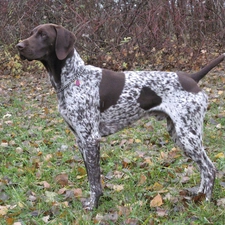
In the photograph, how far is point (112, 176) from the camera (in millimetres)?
4516

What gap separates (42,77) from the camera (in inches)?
481

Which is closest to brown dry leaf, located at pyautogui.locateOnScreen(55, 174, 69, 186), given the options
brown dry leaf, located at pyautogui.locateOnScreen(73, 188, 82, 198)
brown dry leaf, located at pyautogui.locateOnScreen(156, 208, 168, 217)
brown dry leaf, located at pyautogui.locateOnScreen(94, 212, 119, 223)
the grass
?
the grass

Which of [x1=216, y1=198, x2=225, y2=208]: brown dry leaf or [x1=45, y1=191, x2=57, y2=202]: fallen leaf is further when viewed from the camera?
[x1=45, y1=191, x2=57, y2=202]: fallen leaf

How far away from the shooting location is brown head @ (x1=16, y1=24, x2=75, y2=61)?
3.87 metres

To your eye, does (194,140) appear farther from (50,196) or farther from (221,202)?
(50,196)

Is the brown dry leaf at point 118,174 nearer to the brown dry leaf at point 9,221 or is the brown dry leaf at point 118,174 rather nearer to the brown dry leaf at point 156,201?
the brown dry leaf at point 156,201

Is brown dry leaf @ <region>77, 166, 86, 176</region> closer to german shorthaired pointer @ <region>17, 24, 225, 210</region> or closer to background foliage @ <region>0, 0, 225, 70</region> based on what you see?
german shorthaired pointer @ <region>17, 24, 225, 210</region>

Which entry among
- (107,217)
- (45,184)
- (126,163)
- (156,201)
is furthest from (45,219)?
(126,163)

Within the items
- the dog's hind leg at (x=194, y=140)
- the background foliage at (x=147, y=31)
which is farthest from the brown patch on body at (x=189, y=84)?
the background foliage at (x=147, y=31)

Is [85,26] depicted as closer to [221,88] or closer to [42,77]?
[42,77]

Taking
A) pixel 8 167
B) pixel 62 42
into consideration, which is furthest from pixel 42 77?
pixel 62 42

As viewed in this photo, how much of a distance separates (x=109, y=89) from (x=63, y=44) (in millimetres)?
613

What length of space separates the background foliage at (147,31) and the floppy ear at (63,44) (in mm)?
6436

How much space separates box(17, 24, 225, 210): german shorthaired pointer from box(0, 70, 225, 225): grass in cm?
27
